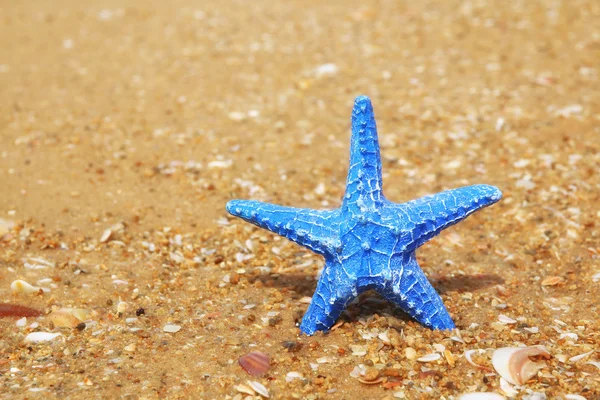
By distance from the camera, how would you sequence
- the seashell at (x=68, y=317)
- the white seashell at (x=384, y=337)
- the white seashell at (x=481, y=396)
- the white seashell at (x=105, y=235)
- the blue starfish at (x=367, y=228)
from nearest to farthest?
1. the white seashell at (x=481, y=396)
2. the blue starfish at (x=367, y=228)
3. the white seashell at (x=384, y=337)
4. the seashell at (x=68, y=317)
5. the white seashell at (x=105, y=235)

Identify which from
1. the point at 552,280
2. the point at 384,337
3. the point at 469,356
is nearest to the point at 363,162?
the point at 384,337

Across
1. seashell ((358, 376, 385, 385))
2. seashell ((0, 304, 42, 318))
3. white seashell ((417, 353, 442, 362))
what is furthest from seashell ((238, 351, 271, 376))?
seashell ((0, 304, 42, 318))

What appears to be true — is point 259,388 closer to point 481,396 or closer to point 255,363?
point 255,363

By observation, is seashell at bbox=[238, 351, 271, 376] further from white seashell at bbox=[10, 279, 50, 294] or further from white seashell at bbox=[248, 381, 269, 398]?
white seashell at bbox=[10, 279, 50, 294]

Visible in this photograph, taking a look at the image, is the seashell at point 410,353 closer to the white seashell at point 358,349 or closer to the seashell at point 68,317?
the white seashell at point 358,349

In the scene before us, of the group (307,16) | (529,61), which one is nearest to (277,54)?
(307,16)

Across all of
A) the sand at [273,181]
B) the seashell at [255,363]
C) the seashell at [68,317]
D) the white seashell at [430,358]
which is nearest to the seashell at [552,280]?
the sand at [273,181]
